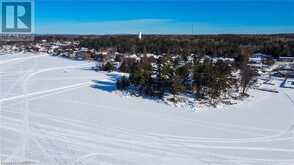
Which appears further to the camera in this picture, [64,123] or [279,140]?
[64,123]

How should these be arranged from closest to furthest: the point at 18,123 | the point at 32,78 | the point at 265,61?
the point at 18,123 < the point at 32,78 < the point at 265,61

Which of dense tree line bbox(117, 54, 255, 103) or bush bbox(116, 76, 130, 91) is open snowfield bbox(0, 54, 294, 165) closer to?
bush bbox(116, 76, 130, 91)

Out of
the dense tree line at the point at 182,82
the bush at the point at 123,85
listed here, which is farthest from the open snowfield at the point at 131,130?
the dense tree line at the point at 182,82

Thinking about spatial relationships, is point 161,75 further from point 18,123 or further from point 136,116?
point 18,123

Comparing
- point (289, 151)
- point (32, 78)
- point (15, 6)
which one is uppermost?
point (15, 6)

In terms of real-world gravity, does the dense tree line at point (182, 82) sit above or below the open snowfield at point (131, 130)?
above

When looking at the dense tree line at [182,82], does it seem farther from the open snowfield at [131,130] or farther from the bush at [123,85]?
the open snowfield at [131,130]

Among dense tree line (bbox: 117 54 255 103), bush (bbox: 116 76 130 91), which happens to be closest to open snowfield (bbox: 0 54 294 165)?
bush (bbox: 116 76 130 91)

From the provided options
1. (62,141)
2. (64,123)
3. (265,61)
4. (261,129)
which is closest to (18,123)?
(64,123)
